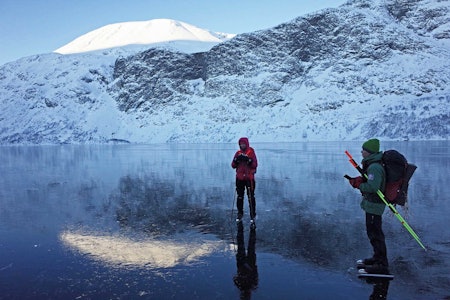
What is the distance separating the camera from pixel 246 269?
232 inches

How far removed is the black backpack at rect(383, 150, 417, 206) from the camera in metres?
5.57

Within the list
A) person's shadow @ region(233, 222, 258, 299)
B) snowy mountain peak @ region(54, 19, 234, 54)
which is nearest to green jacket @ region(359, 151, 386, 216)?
person's shadow @ region(233, 222, 258, 299)

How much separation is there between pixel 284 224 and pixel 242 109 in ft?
278

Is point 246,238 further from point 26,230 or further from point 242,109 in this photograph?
point 242,109

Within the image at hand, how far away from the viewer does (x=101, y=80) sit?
126 meters

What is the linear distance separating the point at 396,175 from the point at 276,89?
3592 inches

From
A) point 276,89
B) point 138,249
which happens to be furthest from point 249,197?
point 276,89

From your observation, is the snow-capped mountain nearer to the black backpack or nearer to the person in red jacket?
the person in red jacket

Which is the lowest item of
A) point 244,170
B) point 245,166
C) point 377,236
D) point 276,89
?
point 377,236

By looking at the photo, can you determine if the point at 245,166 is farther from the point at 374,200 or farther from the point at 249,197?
the point at 374,200

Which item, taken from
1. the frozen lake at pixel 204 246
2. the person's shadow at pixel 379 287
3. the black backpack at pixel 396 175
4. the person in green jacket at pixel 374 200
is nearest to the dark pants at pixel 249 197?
the frozen lake at pixel 204 246

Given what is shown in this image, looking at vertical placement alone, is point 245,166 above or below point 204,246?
above

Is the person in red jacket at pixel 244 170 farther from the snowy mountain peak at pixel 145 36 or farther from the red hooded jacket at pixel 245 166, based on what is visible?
the snowy mountain peak at pixel 145 36

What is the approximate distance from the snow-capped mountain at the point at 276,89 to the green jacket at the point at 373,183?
69.0m
